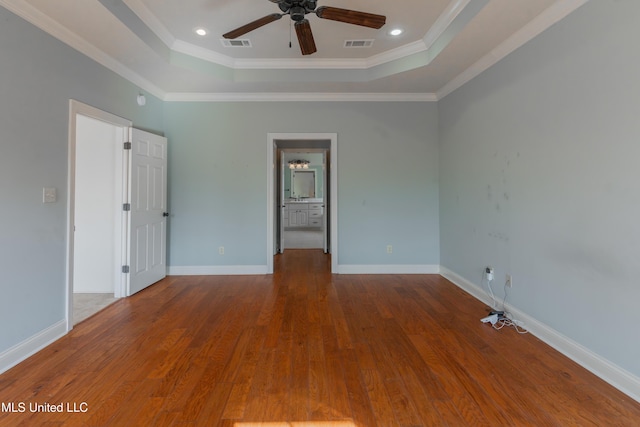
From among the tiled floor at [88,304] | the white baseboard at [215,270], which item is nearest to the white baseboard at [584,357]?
the white baseboard at [215,270]

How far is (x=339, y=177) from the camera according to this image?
14.7 ft

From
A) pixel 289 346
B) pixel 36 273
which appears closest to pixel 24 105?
pixel 36 273

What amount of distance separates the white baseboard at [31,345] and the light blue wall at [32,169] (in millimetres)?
40

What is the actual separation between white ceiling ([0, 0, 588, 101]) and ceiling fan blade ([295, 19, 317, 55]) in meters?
0.46

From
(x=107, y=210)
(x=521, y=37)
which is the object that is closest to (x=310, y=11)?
(x=521, y=37)

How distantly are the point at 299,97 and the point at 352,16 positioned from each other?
221 cm

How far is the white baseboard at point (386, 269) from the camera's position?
450 centimetres

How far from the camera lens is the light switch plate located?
2379 millimetres

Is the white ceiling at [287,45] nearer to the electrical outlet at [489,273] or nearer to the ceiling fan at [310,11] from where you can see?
the ceiling fan at [310,11]

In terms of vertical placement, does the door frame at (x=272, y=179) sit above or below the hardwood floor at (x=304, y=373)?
Answer: above

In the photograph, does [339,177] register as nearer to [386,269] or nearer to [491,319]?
[386,269]

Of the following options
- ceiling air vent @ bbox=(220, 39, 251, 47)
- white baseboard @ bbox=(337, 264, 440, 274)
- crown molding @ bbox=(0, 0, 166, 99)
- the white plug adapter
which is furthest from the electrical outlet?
crown molding @ bbox=(0, 0, 166, 99)

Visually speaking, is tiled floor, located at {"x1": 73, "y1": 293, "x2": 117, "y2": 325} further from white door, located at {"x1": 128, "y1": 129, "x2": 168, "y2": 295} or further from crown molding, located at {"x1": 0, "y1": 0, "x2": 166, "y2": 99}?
crown molding, located at {"x1": 0, "y1": 0, "x2": 166, "y2": 99}

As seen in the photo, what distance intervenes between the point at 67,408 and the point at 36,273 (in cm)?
122
